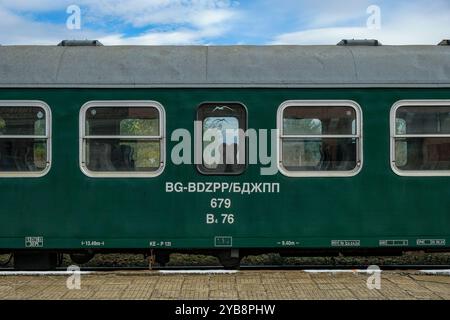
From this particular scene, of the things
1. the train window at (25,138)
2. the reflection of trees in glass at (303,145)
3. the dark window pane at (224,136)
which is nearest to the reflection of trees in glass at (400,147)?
the reflection of trees in glass at (303,145)

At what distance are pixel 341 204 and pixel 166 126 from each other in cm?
242

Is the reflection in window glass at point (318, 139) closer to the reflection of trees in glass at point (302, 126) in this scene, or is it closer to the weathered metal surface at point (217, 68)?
the reflection of trees in glass at point (302, 126)

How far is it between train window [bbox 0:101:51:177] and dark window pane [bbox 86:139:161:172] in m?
0.56

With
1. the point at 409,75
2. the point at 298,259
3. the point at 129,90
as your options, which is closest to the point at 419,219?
the point at 409,75

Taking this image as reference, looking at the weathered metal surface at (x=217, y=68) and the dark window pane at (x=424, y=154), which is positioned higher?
the weathered metal surface at (x=217, y=68)

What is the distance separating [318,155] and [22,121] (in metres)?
3.78

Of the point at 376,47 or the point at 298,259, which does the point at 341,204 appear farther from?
the point at 298,259

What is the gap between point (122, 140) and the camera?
8.67m

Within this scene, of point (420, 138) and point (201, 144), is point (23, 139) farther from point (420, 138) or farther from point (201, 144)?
point (420, 138)

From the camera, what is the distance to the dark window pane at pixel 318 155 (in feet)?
28.5

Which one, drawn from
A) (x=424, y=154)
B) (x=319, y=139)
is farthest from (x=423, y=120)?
(x=319, y=139)
